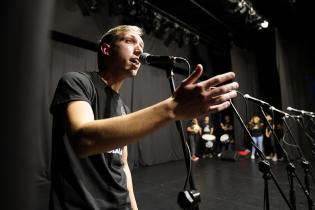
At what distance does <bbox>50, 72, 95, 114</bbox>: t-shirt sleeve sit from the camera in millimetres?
1037

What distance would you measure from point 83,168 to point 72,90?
43cm

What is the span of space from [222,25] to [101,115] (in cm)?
758

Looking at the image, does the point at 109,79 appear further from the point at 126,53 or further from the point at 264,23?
the point at 264,23

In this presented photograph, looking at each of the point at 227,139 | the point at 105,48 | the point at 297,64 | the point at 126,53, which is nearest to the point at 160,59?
the point at 126,53

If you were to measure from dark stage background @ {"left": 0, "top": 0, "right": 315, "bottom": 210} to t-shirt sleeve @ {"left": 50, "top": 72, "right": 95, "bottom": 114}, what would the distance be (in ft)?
0.34

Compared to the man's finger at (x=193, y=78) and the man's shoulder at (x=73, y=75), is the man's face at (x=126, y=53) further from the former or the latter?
the man's finger at (x=193, y=78)

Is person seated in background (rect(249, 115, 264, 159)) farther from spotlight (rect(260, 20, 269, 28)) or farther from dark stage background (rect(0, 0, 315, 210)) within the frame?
spotlight (rect(260, 20, 269, 28))

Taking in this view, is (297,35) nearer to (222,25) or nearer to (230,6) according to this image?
(222,25)

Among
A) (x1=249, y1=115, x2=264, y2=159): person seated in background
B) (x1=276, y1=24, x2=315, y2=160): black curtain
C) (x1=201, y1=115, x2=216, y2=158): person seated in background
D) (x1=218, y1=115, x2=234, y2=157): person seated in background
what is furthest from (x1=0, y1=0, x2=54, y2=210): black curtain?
(x1=276, y1=24, x2=315, y2=160): black curtain

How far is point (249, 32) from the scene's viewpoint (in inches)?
350

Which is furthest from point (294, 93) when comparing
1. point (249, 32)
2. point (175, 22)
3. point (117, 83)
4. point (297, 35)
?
point (117, 83)

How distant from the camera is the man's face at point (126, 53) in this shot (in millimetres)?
1443

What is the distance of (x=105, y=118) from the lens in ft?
4.41

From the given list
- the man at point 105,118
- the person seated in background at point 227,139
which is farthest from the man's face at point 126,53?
the person seated in background at point 227,139
